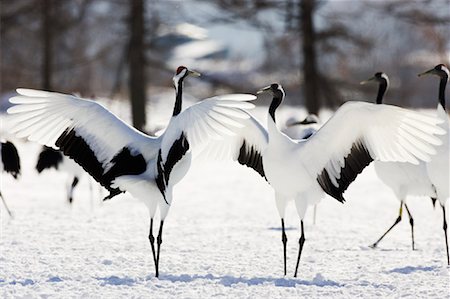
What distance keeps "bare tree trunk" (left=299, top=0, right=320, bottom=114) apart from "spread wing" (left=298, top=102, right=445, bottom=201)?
15243 millimetres

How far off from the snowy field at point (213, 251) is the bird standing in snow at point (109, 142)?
631 mm

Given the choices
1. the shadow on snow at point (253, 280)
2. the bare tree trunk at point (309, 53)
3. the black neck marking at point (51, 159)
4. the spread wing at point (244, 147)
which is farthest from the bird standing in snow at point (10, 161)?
the bare tree trunk at point (309, 53)

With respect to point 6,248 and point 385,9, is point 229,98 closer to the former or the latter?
point 6,248

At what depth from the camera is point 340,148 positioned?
6.91 meters

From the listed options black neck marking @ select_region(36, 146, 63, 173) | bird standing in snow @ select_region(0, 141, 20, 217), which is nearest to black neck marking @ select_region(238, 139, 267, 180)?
bird standing in snow @ select_region(0, 141, 20, 217)

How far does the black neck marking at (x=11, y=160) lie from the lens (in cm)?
1078

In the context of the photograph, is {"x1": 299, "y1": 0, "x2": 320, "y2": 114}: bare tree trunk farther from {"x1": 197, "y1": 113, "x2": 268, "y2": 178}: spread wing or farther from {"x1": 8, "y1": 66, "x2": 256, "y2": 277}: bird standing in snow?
{"x1": 8, "y1": 66, "x2": 256, "y2": 277}: bird standing in snow

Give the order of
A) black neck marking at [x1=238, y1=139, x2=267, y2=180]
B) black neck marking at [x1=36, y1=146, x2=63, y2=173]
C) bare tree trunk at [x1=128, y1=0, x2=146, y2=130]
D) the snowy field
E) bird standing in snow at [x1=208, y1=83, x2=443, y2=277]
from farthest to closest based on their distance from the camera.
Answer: bare tree trunk at [x1=128, y1=0, x2=146, y2=130], black neck marking at [x1=36, y1=146, x2=63, y2=173], black neck marking at [x1=238, y1=139, x2=267, y2=180], bird standing in snow at [x1=208, y1=83, x2=443, y2=277], the snowy field

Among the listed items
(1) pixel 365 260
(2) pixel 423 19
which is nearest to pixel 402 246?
(1) pixel 365 260

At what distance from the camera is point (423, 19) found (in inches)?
915

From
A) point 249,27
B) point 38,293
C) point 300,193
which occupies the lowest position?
point 38,293

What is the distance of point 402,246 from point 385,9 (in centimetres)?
1552

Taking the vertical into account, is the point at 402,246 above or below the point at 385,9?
below

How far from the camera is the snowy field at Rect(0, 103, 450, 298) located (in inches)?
250
